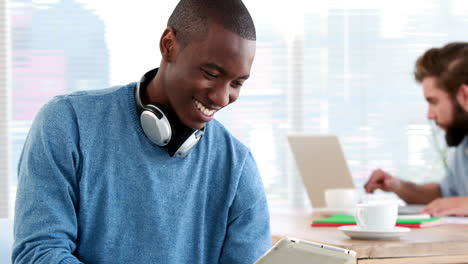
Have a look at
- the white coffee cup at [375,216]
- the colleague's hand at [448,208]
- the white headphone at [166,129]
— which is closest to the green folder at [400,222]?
the colleague's hand at [448,208]

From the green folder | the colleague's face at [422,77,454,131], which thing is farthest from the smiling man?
the colleague's face at [422,77,454,131]

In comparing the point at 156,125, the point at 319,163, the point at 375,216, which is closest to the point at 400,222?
the point at 375,216

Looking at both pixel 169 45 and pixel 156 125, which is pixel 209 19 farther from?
pixel 156 125

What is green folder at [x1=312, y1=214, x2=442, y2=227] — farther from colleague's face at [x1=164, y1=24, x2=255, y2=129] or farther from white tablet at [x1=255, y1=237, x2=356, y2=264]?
white tablet at [x1=255, y1=237, x2=356, y2=264]

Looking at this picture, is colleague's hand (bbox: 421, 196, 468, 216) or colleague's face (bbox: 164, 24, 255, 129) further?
colleague's hand (bbox: 421, 196, 468, 216)

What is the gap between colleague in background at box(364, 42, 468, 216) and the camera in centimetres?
300

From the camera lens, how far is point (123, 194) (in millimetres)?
1439

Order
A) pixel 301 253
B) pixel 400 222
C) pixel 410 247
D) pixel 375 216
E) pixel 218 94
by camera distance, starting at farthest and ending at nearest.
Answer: pixel 400 222 < pixel 375 216 < pixel 410 247 < pixel 218 94 < pixel 301 253

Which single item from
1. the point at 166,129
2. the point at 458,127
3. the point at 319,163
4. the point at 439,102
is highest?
the point at 166,129

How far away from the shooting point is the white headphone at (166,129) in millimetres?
1427

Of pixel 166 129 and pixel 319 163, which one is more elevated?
pixel 166 129

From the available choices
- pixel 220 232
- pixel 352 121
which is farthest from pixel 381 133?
pixel 220 232

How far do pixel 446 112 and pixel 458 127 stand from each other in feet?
0.26

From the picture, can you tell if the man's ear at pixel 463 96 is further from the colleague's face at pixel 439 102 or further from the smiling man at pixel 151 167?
the smiling man at pixel 151 167
